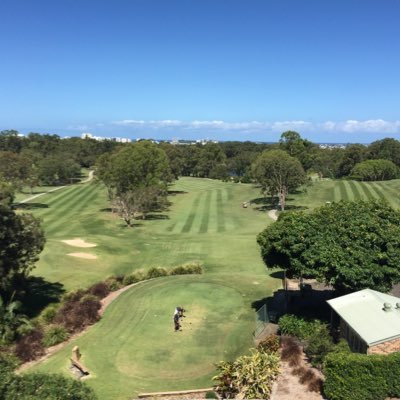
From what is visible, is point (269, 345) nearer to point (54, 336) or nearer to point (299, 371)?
point (299, 371)

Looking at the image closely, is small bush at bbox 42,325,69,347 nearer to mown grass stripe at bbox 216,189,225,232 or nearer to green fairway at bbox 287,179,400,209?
mown grass stripe at bbox 216,189,225,232

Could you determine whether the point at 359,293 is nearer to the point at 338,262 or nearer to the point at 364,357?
the point at 338,262

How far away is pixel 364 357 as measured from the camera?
18.7 metres

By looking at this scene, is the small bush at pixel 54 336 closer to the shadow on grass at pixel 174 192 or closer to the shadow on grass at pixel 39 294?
the shadow on grass at pixel 39 294

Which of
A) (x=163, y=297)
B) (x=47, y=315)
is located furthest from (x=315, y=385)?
(x=47, y=315)

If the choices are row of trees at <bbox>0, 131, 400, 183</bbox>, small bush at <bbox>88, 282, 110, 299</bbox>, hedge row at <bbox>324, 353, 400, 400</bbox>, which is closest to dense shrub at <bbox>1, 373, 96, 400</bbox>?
hedge row at <bbox>324, 353, 400, 400</bbox>

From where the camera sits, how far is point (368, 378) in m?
18.4

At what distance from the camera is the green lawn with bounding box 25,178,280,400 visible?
2331 centimetres

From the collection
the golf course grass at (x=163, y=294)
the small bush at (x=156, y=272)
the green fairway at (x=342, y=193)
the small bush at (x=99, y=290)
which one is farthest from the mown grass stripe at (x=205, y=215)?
the small bush at (x=99, y=290)

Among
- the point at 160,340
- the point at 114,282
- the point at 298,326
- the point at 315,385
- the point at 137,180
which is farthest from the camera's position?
the point at 137,180

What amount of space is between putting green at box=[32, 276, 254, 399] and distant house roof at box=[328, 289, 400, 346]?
6.16 metres

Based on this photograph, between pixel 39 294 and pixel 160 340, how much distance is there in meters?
11.6

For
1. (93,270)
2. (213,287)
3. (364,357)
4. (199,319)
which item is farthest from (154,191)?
(364,357)

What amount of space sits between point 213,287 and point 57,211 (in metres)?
53.0
